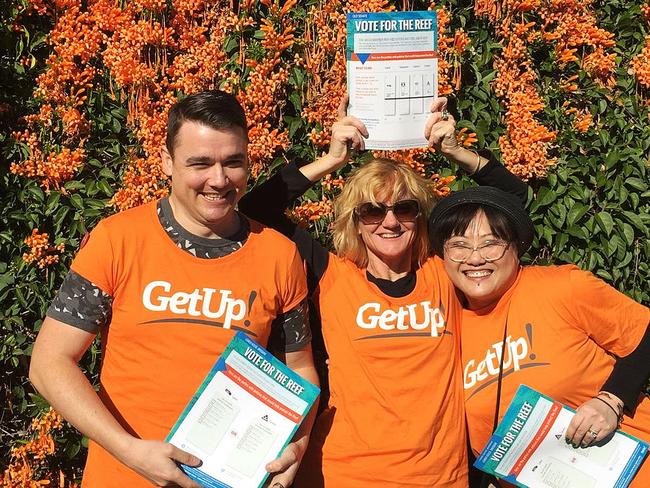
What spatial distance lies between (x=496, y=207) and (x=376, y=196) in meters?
0.51

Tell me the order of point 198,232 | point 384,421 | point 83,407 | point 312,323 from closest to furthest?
point 83,407, point 198,232, point 384,421, point 312,323

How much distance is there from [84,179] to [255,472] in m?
2.01

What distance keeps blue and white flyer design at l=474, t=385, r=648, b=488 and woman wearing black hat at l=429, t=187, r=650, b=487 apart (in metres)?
0.08

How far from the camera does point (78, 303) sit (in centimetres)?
262

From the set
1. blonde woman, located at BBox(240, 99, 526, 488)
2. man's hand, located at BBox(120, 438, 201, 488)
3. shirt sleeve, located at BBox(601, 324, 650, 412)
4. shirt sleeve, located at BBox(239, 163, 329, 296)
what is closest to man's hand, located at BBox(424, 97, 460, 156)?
blonde woman, located at BBox(240, 99, 526, 488)

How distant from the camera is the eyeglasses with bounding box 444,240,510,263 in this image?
3.06m

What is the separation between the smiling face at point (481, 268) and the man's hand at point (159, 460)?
4.21 ft

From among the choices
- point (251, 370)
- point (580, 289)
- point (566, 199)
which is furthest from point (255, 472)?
point (566, 199)

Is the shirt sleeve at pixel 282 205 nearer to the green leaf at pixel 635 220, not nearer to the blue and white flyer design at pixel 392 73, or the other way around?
the blue and white flyer design at pixel 392 73

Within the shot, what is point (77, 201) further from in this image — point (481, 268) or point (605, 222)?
point (605, 222)

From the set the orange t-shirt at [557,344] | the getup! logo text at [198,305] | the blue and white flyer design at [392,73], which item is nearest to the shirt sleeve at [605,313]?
the orange t-shirt at [557,344]

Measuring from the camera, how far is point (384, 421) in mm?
3014

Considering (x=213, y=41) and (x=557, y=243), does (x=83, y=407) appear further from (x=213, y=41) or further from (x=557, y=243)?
(x=557, y=243)

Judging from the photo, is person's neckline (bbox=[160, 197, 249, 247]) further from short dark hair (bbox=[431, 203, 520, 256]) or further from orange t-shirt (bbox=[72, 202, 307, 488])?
short dark hair (bbox=[431, 203, 520, 256])
